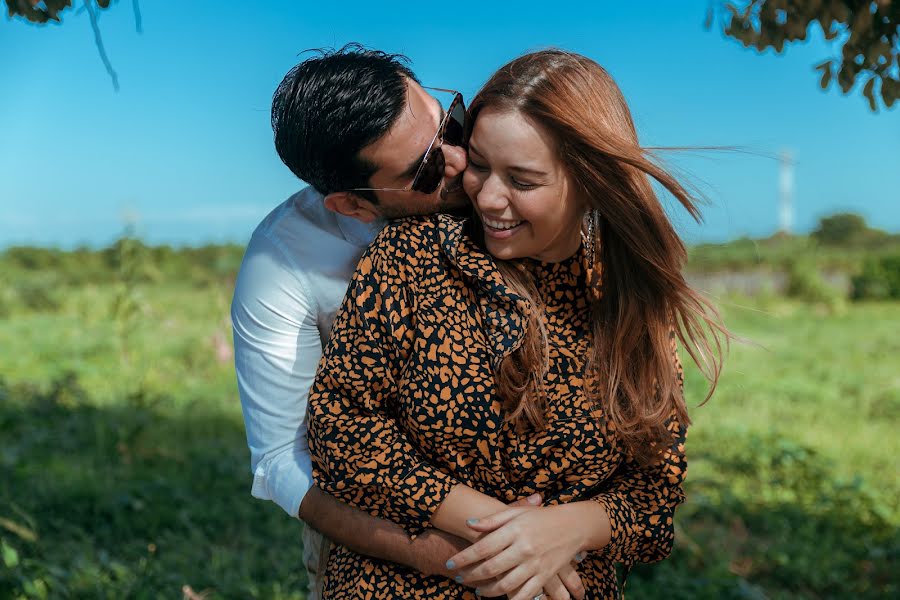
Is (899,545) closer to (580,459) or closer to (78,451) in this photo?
(580,459)

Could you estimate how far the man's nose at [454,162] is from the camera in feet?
6.61

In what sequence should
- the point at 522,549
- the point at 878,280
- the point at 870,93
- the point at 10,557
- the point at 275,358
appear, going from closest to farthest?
the point at 522,549
the point at 275,358
the point at 870,93
the point at 10,557
the point at 878,280

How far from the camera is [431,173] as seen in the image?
2.05m

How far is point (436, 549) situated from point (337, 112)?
3.29 ft

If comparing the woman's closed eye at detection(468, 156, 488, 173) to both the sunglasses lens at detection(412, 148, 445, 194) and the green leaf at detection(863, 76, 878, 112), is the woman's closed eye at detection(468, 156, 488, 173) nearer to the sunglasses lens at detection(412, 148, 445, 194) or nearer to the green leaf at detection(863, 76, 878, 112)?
the sunglasses lens at detection(412, 148, 445, 194)

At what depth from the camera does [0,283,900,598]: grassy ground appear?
12.6 ft

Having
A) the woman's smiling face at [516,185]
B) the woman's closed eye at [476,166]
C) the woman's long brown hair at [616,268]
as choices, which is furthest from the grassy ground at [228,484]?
the woman's closed eye at [476,166]

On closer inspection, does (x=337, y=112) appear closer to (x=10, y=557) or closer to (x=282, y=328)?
(x=282, y=328)

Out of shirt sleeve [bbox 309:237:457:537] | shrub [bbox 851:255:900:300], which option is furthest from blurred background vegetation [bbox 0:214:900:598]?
shrub [bbox 851:255:900:300]

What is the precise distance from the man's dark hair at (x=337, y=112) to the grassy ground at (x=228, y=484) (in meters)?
1.06

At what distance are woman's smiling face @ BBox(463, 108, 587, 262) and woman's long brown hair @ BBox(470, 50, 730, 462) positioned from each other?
3cm

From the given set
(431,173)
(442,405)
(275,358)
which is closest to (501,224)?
(431,173)

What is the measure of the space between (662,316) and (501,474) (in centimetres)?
51

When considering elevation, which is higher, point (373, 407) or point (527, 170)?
point (527, 170)
